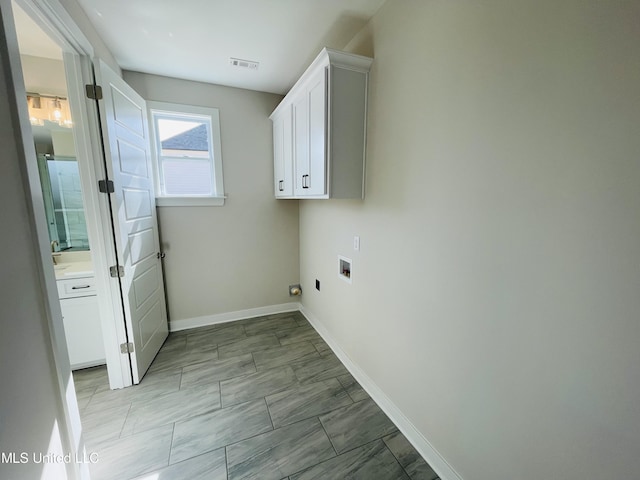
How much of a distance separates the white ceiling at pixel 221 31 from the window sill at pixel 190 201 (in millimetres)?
1230

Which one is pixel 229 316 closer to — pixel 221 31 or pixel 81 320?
pixel 81 320

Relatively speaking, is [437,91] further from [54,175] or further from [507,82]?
[54,175]

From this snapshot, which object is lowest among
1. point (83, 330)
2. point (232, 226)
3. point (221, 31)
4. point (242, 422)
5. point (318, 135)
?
point (242, 422)

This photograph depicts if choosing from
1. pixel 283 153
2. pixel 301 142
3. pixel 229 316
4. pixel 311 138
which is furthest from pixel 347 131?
pixel 229 316

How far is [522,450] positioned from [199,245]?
2.98 metres

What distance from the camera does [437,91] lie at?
49.2 inches

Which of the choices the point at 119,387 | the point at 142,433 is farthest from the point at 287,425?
the point at 119,387

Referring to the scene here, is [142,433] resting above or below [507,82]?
below

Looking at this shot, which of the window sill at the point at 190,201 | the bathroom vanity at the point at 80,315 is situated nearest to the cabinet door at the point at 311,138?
the window sill at the point at 190,201

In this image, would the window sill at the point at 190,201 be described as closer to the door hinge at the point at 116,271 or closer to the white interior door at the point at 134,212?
the white interior door at the point at 134,212

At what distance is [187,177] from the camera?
2.78 m

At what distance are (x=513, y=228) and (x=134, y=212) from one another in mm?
2549

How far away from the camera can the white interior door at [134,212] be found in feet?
5.87

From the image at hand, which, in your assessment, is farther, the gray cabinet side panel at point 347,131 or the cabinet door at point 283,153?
the cabinet door at point 283,153
